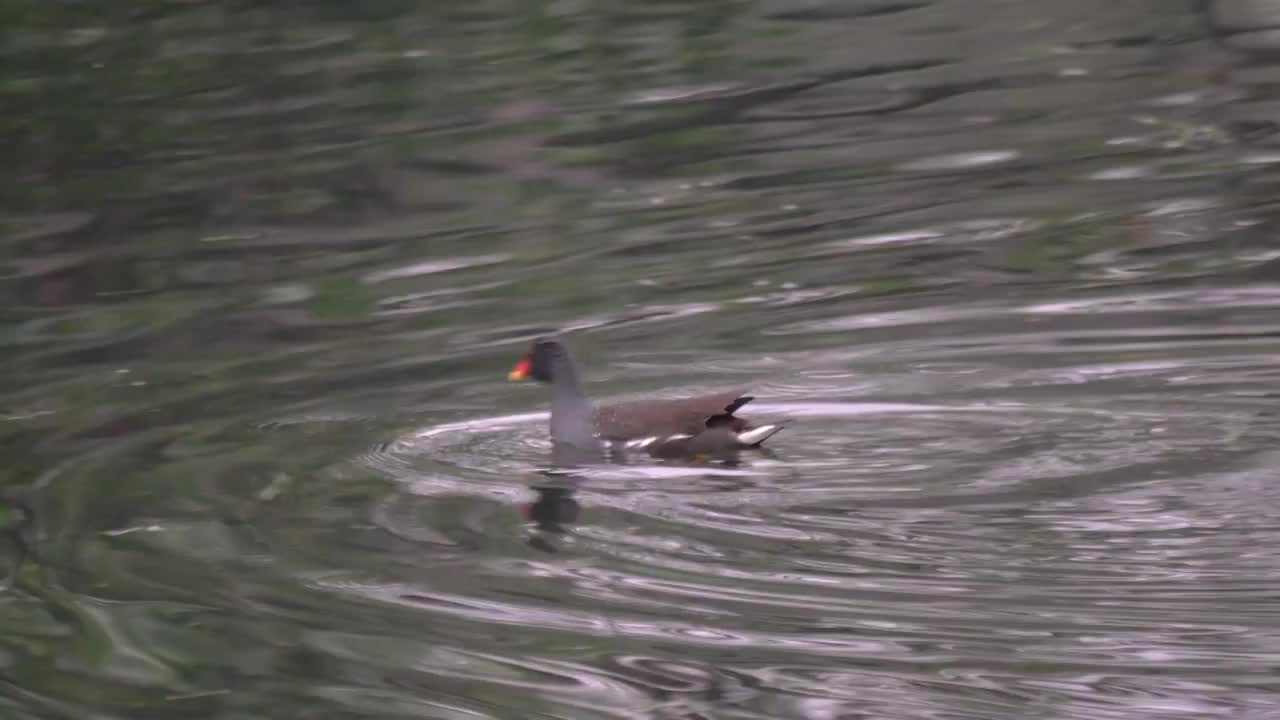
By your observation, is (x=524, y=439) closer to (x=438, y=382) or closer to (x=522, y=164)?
(x=438, y=382)

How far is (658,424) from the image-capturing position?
9.16m

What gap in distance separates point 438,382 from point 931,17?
10020 mm

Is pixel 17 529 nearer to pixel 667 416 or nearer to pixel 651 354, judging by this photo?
pixel 667 416

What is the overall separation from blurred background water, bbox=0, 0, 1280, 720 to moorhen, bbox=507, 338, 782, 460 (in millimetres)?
192

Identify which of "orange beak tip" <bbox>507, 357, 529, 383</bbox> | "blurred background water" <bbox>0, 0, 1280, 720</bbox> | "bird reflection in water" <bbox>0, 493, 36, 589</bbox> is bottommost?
"blurred background water" <bbox>0, 0, 1280, 720</bbox>

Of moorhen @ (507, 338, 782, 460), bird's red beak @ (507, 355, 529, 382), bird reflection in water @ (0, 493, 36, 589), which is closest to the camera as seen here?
bird reflection in water @ (0, 493, 36, 589)

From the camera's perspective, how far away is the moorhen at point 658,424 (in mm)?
9047

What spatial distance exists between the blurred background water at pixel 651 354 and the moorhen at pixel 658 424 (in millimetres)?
192

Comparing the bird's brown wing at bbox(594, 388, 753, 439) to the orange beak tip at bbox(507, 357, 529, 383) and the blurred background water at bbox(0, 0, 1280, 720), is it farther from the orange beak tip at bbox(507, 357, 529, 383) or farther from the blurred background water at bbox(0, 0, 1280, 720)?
the orange beak tip at bbox(507, 357, 529, 383)

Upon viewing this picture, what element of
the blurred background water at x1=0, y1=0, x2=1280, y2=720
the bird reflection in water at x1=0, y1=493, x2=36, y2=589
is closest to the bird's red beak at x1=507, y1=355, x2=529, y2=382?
the blurred background water at x1=0, y1=0, x2=1280, y2=720

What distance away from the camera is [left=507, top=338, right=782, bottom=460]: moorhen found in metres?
9.05

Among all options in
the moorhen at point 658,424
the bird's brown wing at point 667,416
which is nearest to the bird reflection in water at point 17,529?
the moorhen at point 658,424

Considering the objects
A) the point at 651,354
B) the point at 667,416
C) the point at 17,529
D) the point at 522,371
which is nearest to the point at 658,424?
the point at 667,416

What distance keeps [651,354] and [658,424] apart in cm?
182
